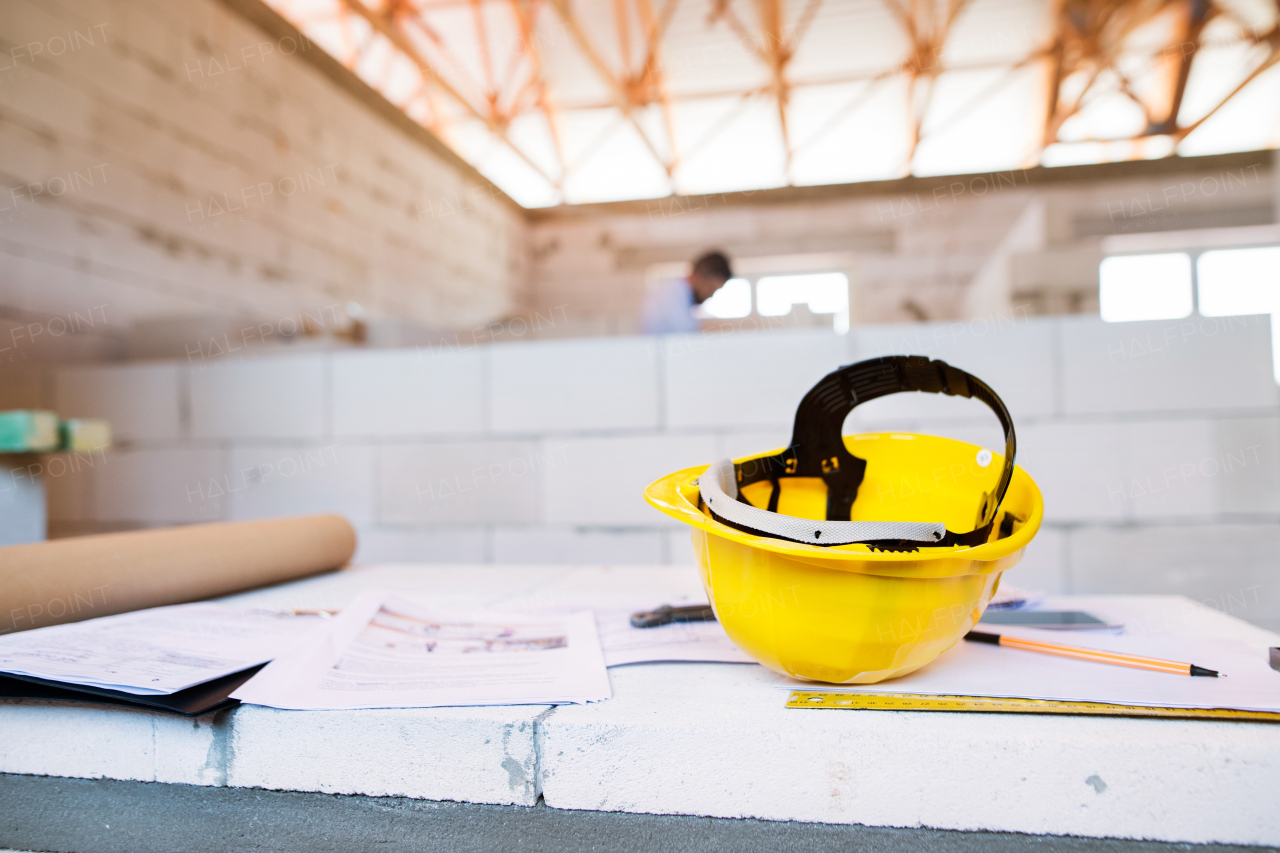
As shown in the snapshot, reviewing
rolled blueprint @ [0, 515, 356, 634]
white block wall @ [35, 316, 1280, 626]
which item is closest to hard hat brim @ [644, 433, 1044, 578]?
rolled blueprint @ [0, 515, 356, 634]

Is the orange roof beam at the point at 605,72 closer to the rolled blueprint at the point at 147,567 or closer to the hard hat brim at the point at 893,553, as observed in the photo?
the rolled blueprint at the point at 147,567

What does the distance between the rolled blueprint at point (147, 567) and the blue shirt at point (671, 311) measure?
1.91m

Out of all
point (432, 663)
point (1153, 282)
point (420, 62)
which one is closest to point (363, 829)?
point (432, 663)

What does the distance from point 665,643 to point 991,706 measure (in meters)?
0.32

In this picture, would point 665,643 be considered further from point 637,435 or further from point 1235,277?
point 1235,277

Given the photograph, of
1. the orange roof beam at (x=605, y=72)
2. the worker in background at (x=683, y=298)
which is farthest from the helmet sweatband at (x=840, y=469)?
the orange roof beam at (x=605, y=72)

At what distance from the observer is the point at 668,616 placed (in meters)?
0.85

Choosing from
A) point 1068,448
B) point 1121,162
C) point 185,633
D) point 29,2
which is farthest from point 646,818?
point 1121,162

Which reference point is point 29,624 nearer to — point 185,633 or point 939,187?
point 185,633

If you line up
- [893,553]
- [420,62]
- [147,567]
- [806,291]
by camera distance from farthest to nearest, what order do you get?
[806,291] → [420,62] → [147,567] → [893,553]

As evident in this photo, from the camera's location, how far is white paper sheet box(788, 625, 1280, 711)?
0.54 m

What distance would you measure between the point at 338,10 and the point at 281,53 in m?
0.68

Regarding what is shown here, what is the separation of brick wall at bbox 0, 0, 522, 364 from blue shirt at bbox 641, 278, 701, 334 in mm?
1543

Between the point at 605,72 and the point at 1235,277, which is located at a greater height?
the point at 605,72
